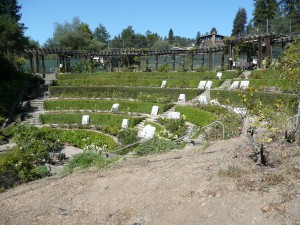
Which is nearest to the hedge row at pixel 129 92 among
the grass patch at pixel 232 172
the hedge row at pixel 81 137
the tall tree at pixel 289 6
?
the hedge row at pixel 81 137

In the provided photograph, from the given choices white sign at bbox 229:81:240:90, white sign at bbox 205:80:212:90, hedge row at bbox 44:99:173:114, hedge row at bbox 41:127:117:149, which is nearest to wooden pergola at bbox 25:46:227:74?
white sign at bbox 205:80:212:90

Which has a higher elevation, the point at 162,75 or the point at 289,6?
the point at 289,6

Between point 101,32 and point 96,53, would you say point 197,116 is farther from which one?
point 101,32

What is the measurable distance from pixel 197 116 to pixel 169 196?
42.5ft

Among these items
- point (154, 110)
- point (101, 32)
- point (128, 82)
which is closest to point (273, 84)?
point (154, 110)

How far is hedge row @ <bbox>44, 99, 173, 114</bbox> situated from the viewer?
77.1ft

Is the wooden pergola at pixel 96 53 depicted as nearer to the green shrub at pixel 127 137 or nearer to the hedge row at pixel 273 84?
the hedge row at pixel 273 84

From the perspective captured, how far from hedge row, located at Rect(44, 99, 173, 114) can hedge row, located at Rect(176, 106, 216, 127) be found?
193cm

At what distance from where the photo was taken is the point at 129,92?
27.8 meters

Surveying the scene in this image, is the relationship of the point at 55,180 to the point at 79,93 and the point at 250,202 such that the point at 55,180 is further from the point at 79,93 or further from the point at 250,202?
the point at 79,93

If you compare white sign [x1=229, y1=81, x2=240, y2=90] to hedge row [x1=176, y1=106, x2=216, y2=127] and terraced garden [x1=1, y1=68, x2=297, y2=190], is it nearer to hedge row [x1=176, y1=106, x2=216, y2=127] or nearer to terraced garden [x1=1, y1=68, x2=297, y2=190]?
terraced garden [x1=1, y1=68, x2=297, y2=190]

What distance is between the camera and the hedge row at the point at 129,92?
2548 centimetres

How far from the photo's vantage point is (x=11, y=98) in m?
27.1

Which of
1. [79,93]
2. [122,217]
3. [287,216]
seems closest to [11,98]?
[79,93]
